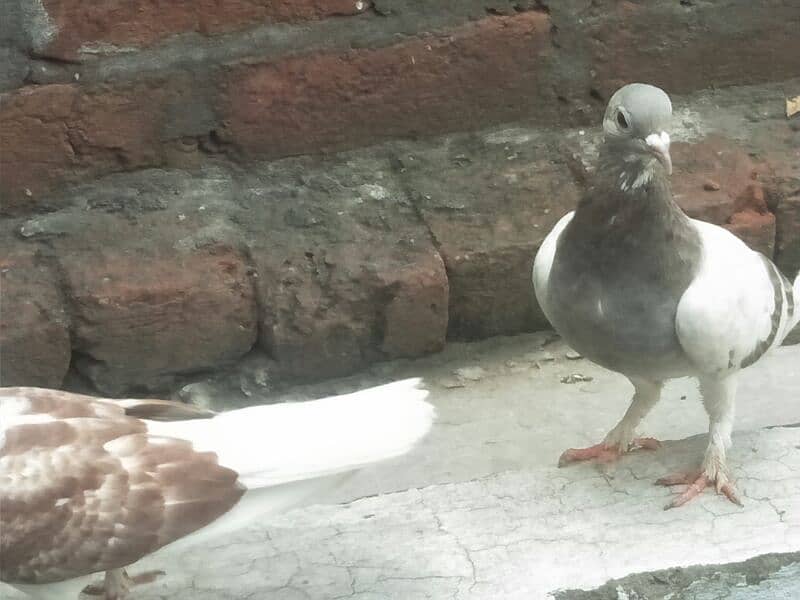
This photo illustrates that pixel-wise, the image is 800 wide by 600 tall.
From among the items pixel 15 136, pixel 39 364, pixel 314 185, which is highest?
pixel 15 136

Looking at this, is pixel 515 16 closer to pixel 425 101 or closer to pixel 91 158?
pixel 425 101

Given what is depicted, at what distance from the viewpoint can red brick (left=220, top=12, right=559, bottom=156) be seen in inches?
96.3

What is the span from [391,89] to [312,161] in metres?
0.21

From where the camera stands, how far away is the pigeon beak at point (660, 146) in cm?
194

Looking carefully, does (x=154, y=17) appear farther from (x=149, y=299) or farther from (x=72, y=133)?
(x=149, y=299)

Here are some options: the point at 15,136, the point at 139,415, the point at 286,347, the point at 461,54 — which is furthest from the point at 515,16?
the point at 139,415

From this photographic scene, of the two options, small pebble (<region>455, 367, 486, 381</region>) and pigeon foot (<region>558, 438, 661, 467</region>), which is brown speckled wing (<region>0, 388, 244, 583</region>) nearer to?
pigeon foot (<region>558, 438, 661, 467</region>)

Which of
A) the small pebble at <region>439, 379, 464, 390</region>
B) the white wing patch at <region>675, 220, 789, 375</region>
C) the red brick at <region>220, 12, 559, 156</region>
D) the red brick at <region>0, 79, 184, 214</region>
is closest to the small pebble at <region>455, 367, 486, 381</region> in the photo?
the small pebble at <region>439, 379, 464, 390</region>

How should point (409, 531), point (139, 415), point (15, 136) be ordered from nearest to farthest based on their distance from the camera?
point (139, 415) < point (409, 531) < point (15, 136)

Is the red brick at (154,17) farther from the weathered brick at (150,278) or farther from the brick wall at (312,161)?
the weathered brick at (150,278)

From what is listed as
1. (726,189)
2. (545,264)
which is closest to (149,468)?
(545,264)

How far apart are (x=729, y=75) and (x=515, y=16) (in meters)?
0.51

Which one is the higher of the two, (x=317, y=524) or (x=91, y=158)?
(x=91, y=158)

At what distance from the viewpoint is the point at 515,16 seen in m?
2.51
